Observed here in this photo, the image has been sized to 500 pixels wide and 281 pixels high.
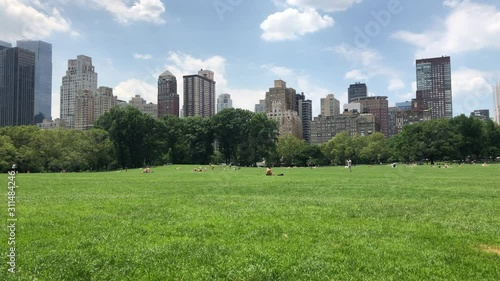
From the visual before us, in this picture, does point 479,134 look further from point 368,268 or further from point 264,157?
point 368,268

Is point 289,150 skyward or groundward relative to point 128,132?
groundward

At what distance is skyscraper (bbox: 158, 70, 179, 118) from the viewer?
151875 millimetres

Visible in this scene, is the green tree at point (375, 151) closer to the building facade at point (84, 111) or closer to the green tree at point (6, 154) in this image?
the green tree at point (6, 154)

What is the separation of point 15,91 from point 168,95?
3350 inches

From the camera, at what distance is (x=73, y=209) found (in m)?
13.3

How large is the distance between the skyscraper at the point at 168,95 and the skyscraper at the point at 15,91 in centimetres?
6939

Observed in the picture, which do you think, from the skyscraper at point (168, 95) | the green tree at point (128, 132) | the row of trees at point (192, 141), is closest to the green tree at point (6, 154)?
the row of trees at point (192, 141)

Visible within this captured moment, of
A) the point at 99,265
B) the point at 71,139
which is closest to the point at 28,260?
the point at 99,265

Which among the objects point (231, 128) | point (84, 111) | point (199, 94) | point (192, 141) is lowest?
point (192, 141)

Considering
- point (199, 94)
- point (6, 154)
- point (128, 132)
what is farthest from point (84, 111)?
point (6, 154)

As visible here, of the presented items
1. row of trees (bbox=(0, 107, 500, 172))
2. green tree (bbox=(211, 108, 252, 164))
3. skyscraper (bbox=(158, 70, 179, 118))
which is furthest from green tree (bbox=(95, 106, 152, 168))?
skyscraper (bbox=(158, 70, 179, 118))

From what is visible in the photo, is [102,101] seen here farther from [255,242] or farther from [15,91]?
[255,242]

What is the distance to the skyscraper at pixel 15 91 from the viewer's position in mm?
176625

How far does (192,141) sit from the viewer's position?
351 ft
